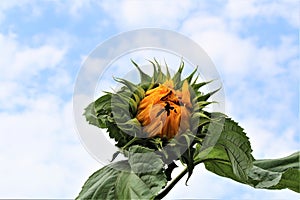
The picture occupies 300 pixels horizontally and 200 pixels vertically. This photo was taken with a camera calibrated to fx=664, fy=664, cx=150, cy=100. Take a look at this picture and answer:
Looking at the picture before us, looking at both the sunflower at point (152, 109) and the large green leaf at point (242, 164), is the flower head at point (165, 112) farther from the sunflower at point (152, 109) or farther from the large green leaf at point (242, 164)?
the large green leaf at point (242, 164)

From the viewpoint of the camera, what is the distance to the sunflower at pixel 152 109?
180 cm

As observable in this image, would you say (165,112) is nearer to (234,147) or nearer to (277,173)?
(234,147)

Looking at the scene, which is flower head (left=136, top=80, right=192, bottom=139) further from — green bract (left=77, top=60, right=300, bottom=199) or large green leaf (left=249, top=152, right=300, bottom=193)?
large green leaf (left=249, top=152, right=300, bottom=193)

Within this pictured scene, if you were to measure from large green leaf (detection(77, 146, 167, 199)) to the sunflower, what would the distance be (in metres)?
0.06

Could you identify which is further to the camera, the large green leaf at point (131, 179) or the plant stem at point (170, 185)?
the plant stem at point (170, 185)

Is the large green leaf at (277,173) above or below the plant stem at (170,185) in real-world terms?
above

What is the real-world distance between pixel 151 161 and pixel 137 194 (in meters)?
0.09

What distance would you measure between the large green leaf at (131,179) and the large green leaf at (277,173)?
0.37 metres

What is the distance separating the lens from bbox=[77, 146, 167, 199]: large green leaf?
5.65 ft

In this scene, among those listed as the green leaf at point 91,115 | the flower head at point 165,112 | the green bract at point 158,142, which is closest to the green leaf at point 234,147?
the green bract at point 158,142

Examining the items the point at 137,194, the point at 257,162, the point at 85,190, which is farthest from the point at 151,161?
the point at 257,162

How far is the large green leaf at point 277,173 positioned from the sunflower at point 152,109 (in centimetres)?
27

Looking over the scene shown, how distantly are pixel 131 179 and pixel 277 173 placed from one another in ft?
1.60

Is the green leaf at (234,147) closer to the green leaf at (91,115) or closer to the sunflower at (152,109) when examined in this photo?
the sunflower at (152,109)
